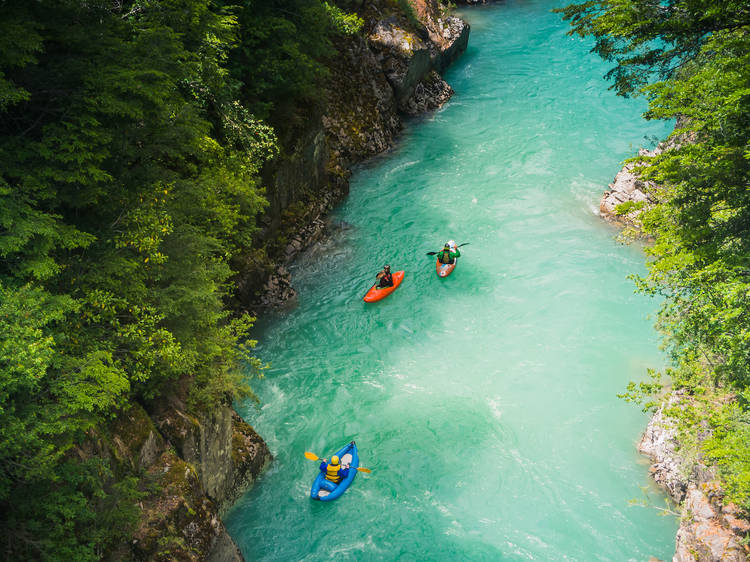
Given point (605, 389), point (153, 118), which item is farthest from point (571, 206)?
point (153, 118)

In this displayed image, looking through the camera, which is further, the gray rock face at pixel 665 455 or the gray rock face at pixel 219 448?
the gray rock face at pixel 665 455

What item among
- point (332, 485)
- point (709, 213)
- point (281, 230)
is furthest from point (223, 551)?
point (709, 213)

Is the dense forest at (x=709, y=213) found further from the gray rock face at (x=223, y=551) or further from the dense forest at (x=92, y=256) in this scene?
the dense forest at (x=92, y=256)

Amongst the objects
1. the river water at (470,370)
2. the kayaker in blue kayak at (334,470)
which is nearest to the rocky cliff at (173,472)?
the river water at (470,370)

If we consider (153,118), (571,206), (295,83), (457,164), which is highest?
(153,118)

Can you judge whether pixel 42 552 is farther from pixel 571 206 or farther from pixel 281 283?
pixel 571 206

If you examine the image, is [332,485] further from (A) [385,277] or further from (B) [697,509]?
(B) [697,509]
